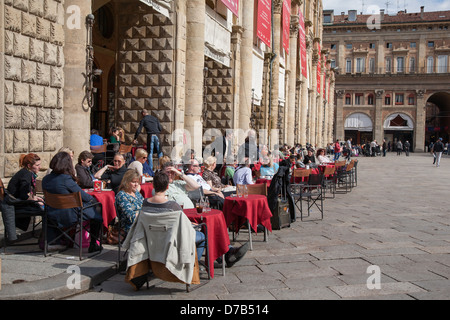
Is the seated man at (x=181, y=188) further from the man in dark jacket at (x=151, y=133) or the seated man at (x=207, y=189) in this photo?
the man in dark jacket at (x=151, y=133)

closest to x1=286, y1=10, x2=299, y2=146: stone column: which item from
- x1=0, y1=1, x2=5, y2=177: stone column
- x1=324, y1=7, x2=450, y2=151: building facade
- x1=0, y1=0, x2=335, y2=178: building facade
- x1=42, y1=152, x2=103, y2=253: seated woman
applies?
x1=0, y1=0, x2=335, y2=178: building facade

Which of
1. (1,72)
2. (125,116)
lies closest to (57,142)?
(1,72)

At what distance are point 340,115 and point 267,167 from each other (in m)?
58.1

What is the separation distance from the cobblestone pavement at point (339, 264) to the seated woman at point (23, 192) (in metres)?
Result: 1.65

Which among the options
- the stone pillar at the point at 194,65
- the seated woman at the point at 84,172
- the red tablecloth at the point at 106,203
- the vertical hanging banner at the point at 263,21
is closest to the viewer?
the red tablecloth at the point at 106,203

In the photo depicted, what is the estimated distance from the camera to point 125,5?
522 inches

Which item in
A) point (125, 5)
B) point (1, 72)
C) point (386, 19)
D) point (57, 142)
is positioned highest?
point (386, 19)

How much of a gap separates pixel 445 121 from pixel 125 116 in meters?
65.5

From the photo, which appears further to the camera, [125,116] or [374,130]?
[374,130]

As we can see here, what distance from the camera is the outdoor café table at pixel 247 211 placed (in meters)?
6.94

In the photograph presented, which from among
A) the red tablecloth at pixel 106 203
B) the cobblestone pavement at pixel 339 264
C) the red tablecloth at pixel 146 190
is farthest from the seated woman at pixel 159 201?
the red tablecloth at pixel 146 190

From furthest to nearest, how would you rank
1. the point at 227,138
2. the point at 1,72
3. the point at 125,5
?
1. the point at 227,138
2. the point at 125,5
3. the point at 1,72
